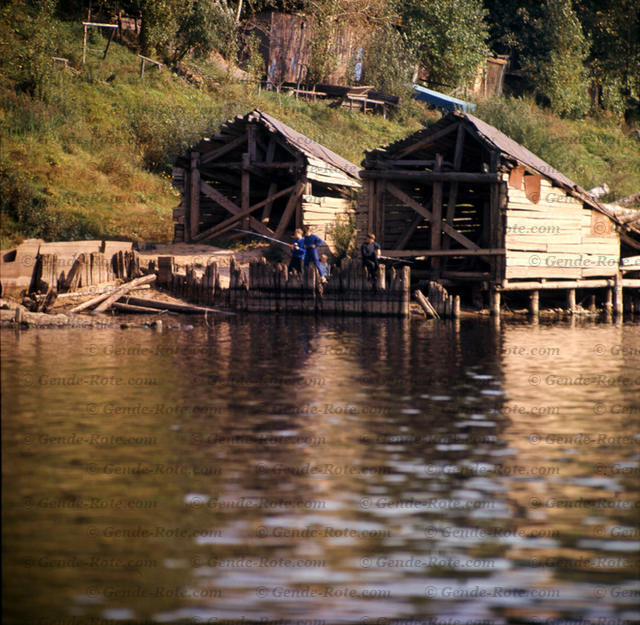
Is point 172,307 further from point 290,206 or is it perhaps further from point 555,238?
point 555,238

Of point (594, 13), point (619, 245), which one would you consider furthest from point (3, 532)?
point (594, 13)

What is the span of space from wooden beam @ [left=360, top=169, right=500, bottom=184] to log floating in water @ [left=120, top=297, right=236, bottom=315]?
6.26m

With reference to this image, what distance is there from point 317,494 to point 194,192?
24.8 metres

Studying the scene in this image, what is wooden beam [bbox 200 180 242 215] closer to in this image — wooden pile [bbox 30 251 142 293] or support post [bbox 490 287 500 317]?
wooden pile [bbox 30 251 142 293]

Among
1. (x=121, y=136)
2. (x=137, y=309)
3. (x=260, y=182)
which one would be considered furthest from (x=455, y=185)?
(x=121, y=136)

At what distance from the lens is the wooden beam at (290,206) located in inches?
1190

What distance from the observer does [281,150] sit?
1275 inches

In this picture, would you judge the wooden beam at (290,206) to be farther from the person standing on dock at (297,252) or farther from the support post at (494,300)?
the support post at (494,300)

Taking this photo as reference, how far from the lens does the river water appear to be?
5945 mm

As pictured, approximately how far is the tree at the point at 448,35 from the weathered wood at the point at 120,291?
3636cm

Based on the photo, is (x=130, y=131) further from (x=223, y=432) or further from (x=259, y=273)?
(x=223, y=432)

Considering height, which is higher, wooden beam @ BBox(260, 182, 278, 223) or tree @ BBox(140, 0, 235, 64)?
tree @ BBox(140, 0, 235, 64)

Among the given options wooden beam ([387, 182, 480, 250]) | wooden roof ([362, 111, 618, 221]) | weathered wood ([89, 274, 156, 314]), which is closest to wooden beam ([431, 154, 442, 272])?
wooden beam ([387, 182, 480, 250])

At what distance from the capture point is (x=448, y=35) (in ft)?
187
